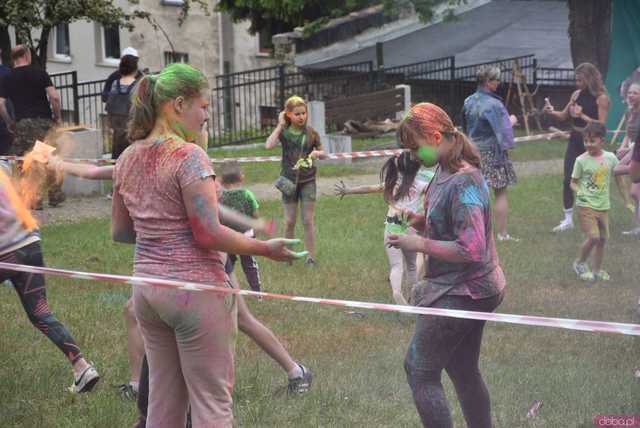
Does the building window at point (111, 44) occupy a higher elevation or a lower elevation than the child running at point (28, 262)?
higher

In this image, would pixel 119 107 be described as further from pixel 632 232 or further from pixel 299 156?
pixel 632 232

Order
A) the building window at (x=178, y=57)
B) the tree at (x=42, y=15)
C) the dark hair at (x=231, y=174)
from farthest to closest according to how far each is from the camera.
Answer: the building window at (x=178, y=57) → the tree at (x=42, y=15) → the dark hair at (x=231, y=174)

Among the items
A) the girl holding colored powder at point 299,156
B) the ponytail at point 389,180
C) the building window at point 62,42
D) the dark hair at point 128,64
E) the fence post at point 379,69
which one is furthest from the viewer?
the building window at point 62,42

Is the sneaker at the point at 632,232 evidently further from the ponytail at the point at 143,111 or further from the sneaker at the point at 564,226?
the ponytail at the point at 143,111

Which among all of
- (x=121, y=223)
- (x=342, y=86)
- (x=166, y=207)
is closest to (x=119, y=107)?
(x=121, y=223)

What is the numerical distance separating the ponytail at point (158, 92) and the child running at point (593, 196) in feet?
18.1

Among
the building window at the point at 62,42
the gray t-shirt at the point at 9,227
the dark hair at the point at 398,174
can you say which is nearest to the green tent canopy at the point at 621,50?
the dark hair at the point at 398,174

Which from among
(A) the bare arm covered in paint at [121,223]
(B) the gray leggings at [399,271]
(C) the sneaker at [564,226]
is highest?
(A) the bare arm covered in paint at [121,223]

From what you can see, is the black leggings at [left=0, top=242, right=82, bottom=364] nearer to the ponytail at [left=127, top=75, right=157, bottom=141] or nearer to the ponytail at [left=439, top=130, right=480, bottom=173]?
the ponytail at [left=127, top=75, right=157, bottom=141]

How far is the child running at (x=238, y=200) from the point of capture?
602cm

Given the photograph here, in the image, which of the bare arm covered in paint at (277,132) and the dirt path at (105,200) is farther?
the dirt path at (105,200)

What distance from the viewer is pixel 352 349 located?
6.65 metres

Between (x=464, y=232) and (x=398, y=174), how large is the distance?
1.92 meters

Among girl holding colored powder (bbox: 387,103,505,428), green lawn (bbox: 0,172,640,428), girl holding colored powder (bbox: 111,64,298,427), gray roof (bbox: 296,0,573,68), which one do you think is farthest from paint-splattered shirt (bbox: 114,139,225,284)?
gray roof (bbox: 296,0,573,68)
